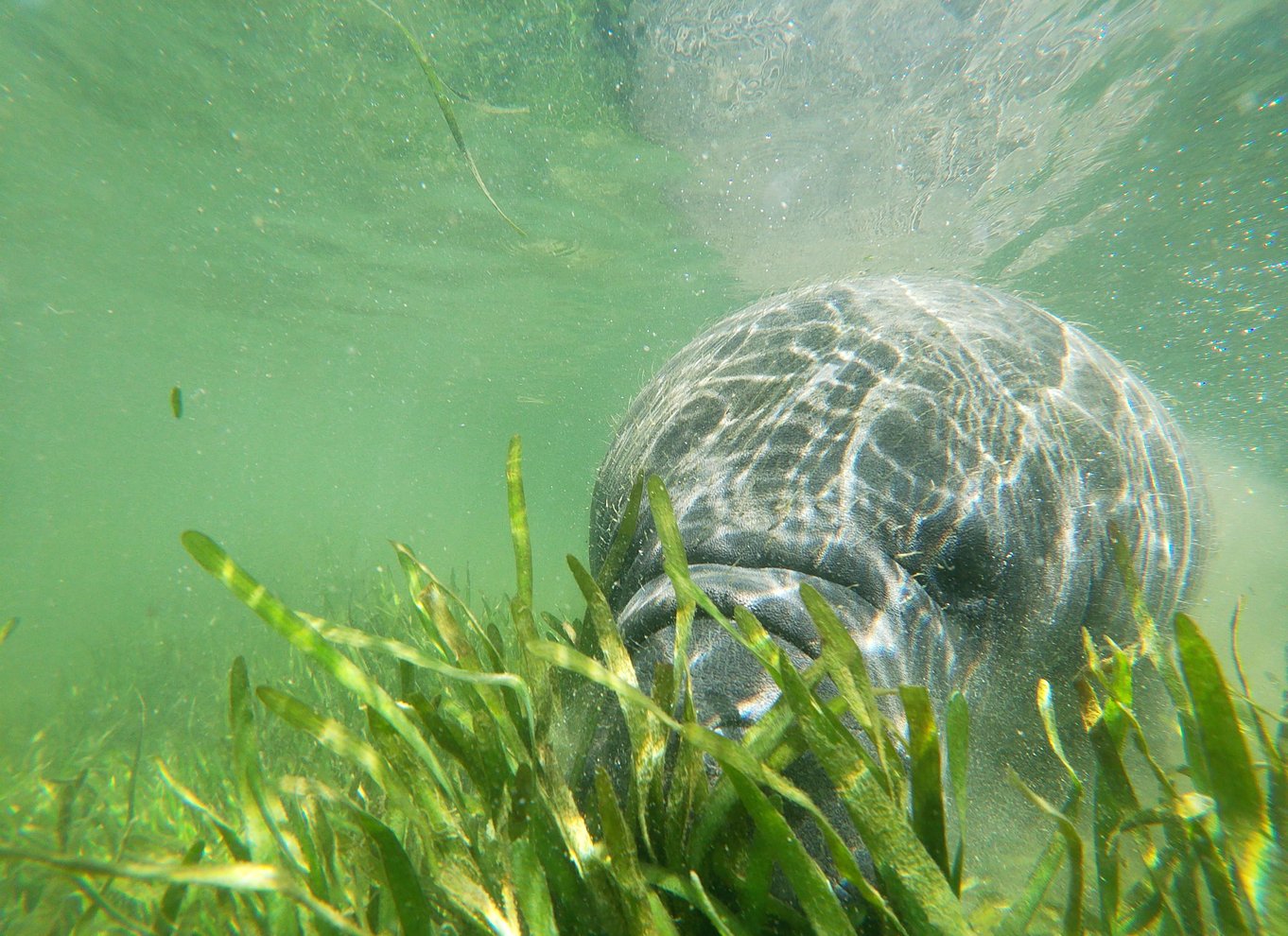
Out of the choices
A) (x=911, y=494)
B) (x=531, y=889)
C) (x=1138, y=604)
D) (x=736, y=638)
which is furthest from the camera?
(x=911, y=494)

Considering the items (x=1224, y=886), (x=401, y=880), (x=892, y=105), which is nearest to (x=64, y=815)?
(x=401, y=880)

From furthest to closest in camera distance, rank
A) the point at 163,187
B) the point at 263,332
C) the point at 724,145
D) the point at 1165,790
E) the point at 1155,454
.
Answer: the point at 263,332, the point at 163,187, the point at 724,145, the point at 1155,454, the point at 1165,790

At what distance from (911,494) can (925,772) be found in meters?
1.28

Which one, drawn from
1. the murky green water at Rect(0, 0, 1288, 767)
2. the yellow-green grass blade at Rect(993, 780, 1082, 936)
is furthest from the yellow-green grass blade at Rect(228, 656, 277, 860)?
the murky green water at Rect(0, 0, 1288, 767)

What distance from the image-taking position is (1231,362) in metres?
24.1

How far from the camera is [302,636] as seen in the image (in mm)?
1452

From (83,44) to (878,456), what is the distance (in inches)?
629

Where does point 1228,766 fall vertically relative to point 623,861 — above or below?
below

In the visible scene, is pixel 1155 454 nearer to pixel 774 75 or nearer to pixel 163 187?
pixel 774 75

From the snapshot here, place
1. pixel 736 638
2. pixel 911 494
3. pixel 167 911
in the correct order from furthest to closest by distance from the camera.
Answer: pixel 911 494
pixel 167 911
pixel 736 638

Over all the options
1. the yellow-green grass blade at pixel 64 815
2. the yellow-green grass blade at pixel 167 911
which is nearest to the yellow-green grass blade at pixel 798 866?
the yellow-green grass blade at pixel 167 911

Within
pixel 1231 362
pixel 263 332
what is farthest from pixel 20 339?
pixel 1231 362

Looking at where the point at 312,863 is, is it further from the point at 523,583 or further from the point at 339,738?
the point at 523,583

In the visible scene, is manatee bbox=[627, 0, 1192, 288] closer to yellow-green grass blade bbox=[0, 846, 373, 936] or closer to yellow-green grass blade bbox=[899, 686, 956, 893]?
yellow-green grass blade bbox=[899, 686, 956, 893]
